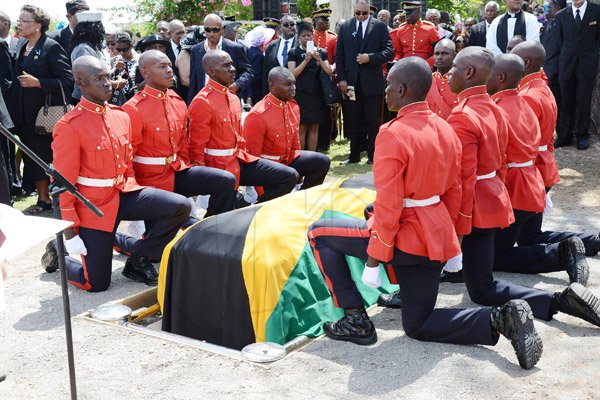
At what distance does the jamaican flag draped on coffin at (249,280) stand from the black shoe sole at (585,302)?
1.23 metres

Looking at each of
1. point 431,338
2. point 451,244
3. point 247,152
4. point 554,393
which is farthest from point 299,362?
point 247,152

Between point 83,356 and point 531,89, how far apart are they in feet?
11.7

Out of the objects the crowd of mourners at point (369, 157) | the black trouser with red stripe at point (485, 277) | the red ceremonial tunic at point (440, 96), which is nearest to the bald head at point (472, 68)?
the crowd of mourners at point (369, 157)

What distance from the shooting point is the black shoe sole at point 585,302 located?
13.8 feet

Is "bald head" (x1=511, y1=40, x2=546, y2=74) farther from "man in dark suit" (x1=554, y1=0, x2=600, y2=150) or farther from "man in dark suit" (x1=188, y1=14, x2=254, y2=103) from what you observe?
"man in dark suit" (x1=554, y1=0, x2=600, y2=150)

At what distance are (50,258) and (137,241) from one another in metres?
0.65

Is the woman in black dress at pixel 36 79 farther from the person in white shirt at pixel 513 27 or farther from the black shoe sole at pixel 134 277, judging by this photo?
the person in white shirt at pixel 513 27

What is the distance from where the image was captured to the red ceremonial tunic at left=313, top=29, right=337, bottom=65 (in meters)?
11.2

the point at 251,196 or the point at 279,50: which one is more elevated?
the point at 279,50

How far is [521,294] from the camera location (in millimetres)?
4516

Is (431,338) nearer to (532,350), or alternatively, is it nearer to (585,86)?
(532,350)

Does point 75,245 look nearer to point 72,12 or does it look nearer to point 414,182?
point 414,182

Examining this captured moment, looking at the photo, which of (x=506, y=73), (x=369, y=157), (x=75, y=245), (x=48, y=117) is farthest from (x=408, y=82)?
(x=369, y=157)

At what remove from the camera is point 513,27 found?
9938 mm
